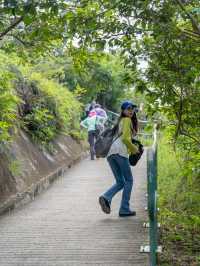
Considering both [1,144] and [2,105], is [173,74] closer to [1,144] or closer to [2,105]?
[2,105]

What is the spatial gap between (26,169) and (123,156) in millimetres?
3101

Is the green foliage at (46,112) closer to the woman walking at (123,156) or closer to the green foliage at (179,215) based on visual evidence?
the green foliage at (179,215)

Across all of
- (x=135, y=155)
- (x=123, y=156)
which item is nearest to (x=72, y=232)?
(x=123, y=156)

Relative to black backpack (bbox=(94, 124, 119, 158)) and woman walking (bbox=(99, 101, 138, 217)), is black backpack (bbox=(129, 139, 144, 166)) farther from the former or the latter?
black backpack (bbox=(94, 124, 119, 158))

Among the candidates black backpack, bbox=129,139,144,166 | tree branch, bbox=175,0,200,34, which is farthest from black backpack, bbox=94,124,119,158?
tree branch, bbox=175,0,200,34

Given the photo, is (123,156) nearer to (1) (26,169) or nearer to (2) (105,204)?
(2) (105,204)

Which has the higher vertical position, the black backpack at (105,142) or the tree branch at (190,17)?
the tree branch at (190,17)

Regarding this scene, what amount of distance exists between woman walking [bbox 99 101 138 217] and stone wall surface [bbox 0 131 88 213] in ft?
5.70

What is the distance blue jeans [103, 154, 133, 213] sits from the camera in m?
8.62

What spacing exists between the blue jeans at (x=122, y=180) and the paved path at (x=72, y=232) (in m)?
0.27

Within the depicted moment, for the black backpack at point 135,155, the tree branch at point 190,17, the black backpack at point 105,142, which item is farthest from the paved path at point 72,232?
the tree branch at point 190,17

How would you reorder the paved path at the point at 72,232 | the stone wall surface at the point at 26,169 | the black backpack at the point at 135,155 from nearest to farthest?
1. the paved path at the point at 72,232
2. the black backpack at the point at 135,155
3. the stone wall surface at the point at 26,169

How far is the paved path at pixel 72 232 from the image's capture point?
6465 mm

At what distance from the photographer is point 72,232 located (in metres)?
7.75
